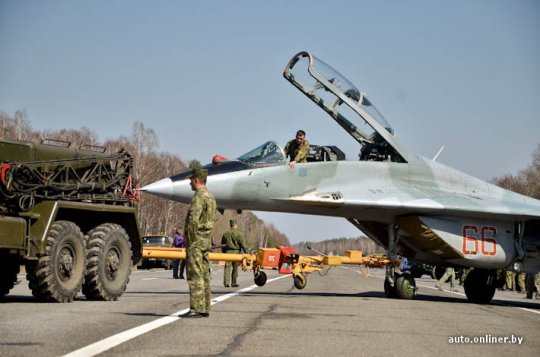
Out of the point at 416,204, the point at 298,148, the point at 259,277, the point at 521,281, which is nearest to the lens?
the point at 416,204

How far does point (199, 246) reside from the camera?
952cm

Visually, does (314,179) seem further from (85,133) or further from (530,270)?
(85,133)

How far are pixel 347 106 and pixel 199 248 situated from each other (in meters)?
7.44

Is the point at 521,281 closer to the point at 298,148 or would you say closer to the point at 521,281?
the point at 521,281

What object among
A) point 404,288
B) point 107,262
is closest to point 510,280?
point 404,288

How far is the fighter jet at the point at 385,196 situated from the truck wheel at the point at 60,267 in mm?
3079

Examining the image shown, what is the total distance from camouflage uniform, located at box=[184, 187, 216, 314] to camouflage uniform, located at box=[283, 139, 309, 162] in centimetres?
607

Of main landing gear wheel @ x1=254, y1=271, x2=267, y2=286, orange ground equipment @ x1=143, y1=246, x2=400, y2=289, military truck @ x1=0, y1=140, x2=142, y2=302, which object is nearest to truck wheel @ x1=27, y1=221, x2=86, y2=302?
military truck @ x1=0, y1=140, x2=142, y2=302

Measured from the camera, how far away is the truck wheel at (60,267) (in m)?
10.9

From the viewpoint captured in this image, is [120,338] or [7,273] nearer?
[120,338]

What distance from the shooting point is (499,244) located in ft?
52.8

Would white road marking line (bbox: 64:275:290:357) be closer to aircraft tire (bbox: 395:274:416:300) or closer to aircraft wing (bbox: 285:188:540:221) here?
aircraft wing (bbox: 285:188:540:221)

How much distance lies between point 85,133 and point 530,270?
66.7 metres

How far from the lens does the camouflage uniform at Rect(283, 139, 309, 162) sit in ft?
51.3
